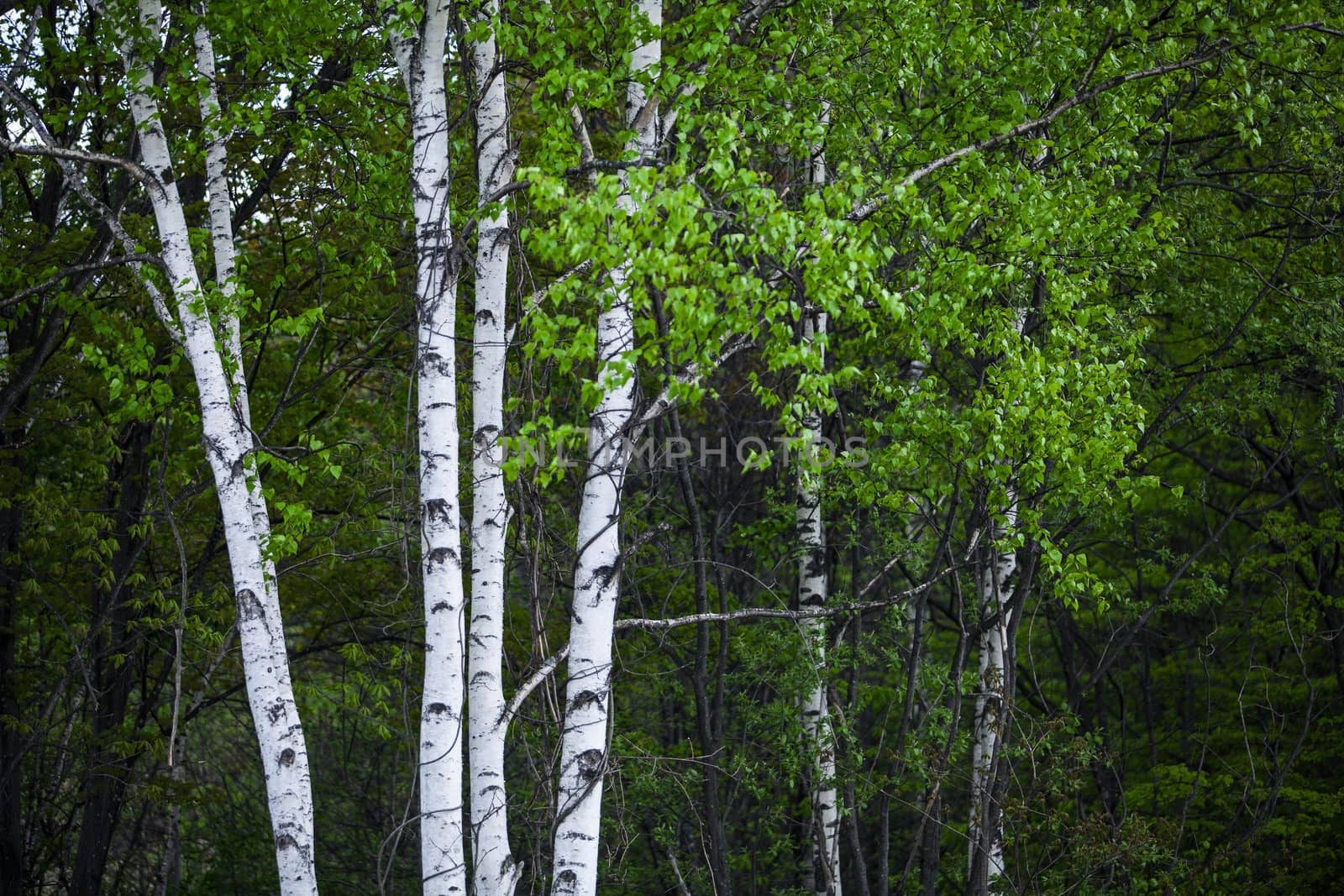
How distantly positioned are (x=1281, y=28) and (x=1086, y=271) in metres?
1.68

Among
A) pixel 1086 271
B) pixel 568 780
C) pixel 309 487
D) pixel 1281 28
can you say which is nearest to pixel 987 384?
pixel 1086 271

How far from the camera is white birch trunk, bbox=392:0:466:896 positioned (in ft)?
18.2

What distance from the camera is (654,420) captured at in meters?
6.95

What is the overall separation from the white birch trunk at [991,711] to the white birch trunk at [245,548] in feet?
12.9

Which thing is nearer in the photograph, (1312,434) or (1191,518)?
(1312,434)

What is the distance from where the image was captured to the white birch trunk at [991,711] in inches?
297

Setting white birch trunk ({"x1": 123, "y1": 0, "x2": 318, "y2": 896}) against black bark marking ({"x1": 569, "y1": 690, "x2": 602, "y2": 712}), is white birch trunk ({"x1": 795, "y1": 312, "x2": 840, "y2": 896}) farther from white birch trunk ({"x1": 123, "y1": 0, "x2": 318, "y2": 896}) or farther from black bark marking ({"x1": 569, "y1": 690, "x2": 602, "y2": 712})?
white birch trunk ({"x1": 123, "y1": 0, "x2": 318, "y2": 896})

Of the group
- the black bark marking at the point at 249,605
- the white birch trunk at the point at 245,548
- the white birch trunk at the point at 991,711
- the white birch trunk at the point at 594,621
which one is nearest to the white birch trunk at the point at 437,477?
the white birch trunk at the point at 594,621

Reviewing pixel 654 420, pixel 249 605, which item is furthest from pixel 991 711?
pixel 249 605

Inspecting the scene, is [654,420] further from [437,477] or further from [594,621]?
[594,621]

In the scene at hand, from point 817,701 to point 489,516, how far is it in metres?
3.80

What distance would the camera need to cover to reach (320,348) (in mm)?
10344

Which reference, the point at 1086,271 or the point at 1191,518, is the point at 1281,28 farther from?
the point at 1191,518

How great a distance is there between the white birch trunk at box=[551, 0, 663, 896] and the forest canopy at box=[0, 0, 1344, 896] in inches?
0.8
